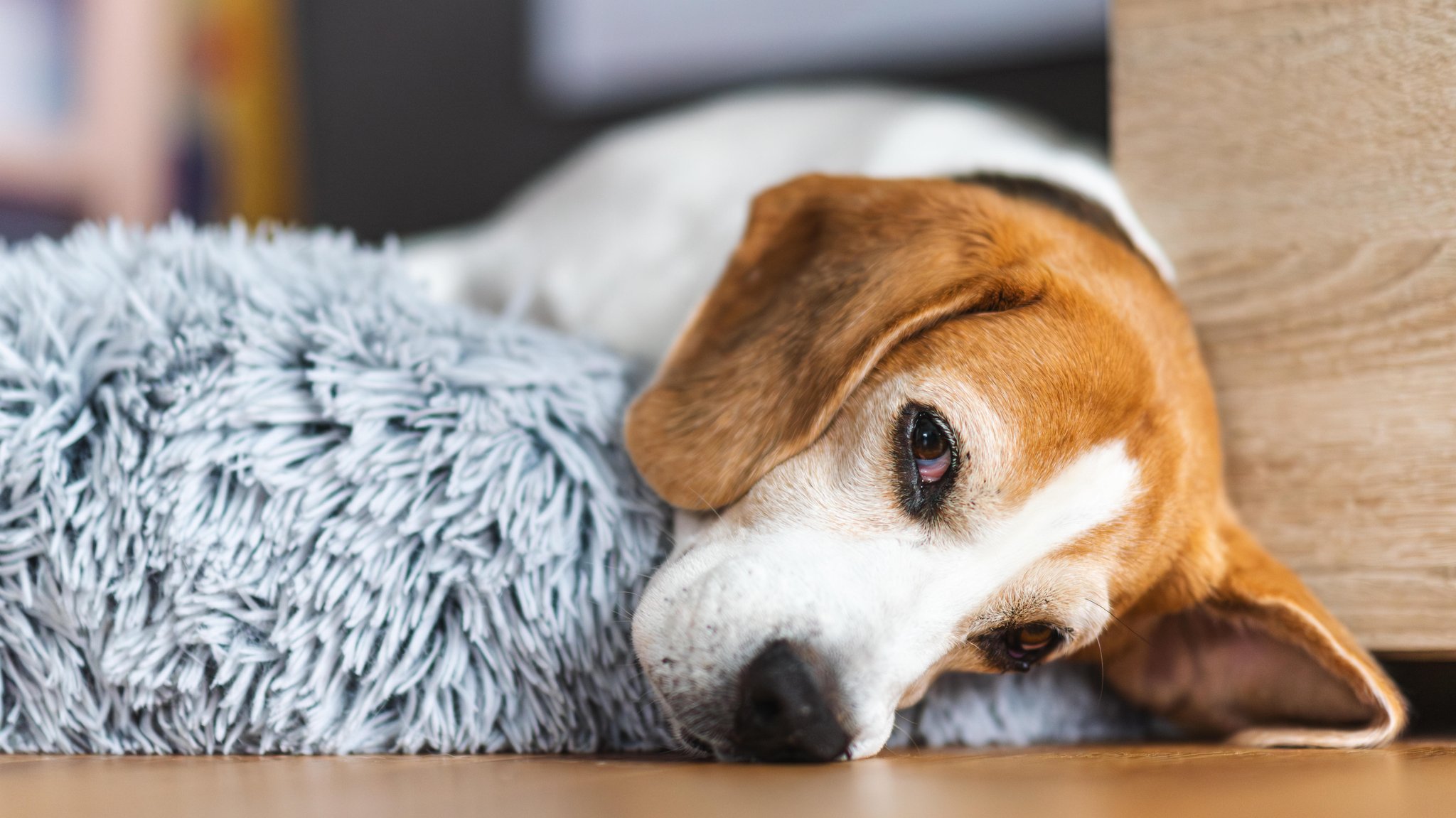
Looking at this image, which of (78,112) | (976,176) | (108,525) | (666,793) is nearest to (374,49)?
(78,112)

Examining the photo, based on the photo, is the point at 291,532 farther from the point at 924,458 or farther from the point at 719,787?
the point at 924,458

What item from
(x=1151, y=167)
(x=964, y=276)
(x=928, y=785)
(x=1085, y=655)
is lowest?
(x=1085, y=655)

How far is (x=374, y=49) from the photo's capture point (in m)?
4.25

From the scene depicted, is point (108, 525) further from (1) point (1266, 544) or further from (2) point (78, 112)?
(2) point (78, 112)

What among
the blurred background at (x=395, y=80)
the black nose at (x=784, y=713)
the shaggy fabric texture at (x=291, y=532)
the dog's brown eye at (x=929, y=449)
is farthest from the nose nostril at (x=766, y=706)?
the blurred background at (x=395, y=80)

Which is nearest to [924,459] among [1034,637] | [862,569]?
[862,569]

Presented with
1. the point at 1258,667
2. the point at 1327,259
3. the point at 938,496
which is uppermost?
the point at 1327,259

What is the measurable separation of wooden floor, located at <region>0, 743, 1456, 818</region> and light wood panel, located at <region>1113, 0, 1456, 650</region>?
1.06ft

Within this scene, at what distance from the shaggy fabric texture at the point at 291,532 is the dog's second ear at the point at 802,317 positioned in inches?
4.1

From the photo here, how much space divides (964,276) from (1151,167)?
0.47m

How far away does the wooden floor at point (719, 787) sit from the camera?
33.3 inches

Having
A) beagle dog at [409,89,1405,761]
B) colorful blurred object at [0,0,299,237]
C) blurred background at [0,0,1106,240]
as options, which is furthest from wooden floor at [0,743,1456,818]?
colorful blurred object at [0,0,299,237]

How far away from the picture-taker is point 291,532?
1.22m

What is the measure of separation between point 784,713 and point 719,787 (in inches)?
8.1
